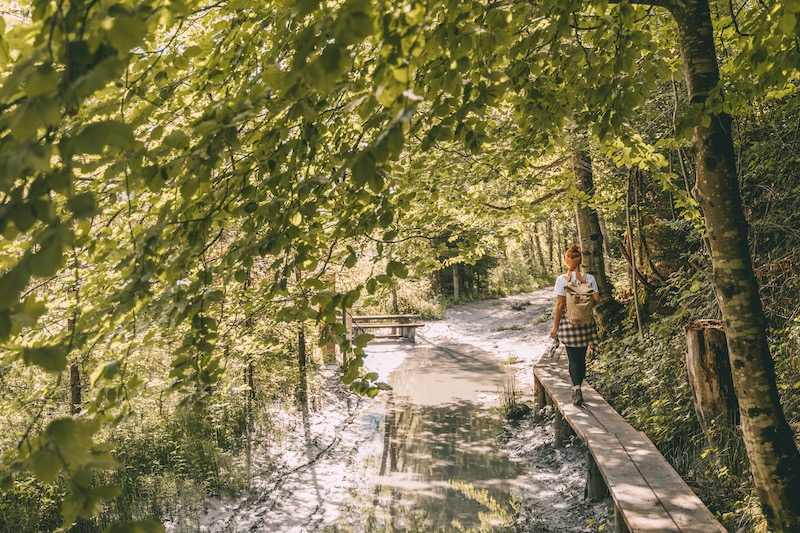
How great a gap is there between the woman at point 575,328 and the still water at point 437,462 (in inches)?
68.0

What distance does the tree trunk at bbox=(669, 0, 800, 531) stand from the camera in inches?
144

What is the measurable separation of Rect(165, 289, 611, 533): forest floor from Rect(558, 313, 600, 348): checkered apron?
1731 millimetres

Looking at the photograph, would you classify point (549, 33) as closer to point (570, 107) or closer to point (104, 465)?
point (570, 107)

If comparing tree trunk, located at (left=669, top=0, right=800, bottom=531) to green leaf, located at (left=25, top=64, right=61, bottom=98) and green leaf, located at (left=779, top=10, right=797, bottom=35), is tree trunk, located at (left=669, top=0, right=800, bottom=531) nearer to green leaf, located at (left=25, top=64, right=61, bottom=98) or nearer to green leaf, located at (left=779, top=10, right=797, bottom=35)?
green leaf, located at (left=779, top=10, right=797, bottom=35)

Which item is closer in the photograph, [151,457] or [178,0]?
[178,0]

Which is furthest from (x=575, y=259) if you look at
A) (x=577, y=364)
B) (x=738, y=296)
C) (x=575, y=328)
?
(x=738, y=296)

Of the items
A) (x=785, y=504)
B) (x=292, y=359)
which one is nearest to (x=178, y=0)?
(x=785, y=504)

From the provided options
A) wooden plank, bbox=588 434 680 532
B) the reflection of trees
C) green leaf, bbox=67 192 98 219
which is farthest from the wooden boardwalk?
green leaf, bbox=67 192 98 219

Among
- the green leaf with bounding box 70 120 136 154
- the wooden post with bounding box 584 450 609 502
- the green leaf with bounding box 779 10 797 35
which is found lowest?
the wooden post with bounding box 584 450 609 502

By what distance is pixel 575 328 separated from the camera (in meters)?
6.82

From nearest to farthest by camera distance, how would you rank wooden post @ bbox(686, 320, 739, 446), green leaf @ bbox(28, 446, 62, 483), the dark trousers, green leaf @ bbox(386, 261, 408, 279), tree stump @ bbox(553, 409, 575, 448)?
1. green leaf @ bbox(28, 446, 62, 483)
2. green leaf @ bbox(386, 261, 408, 279)
3. wooden post @ bbox(686, 320, 739, 446)
4. the dark trousers
5. tree stump @ bbox(553, 409, 575, 448)

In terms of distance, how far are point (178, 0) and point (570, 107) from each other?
3.02 metres

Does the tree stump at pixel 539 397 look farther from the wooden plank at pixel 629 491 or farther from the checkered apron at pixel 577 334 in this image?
the wooden plank at pixel 629 491

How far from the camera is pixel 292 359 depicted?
Answer: 1316 cm
